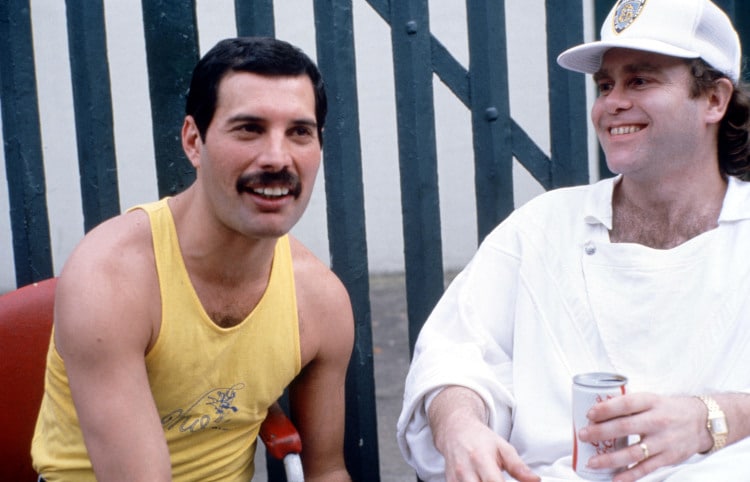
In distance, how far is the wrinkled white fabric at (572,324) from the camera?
2338 mm

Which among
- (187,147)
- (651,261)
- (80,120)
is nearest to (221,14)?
(80,120)

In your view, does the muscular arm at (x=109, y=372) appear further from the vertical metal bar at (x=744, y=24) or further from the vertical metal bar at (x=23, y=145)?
the vertical metal bar at (x=744, y=24)

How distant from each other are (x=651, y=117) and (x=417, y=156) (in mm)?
866

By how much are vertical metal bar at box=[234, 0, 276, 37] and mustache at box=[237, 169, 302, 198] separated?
2.69 feet

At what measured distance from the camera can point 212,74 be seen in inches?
91.7

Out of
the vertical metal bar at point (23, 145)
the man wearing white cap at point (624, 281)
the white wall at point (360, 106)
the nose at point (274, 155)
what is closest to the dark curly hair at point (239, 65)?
the nose at point (274, 155)

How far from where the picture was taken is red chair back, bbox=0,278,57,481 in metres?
2.43

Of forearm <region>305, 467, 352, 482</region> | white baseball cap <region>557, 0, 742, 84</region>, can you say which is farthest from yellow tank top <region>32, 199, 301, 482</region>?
white baseball cap <region>557, 0, 742, 84</region>

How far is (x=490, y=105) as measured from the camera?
10.0 ft

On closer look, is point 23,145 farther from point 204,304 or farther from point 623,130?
point 623,130

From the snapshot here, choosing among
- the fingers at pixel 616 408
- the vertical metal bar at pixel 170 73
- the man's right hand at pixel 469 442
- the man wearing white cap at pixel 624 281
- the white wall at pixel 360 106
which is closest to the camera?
the fingers at pixel 616 408

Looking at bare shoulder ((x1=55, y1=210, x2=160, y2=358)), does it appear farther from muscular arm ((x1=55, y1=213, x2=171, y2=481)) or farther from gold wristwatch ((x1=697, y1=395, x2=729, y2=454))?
gold wristwatch ((x1=697, y1=395, x2=729, y2=454))

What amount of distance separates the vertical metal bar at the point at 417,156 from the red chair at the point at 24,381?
0.79 metres

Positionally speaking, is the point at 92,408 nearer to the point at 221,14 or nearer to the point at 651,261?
the point at 651,261
